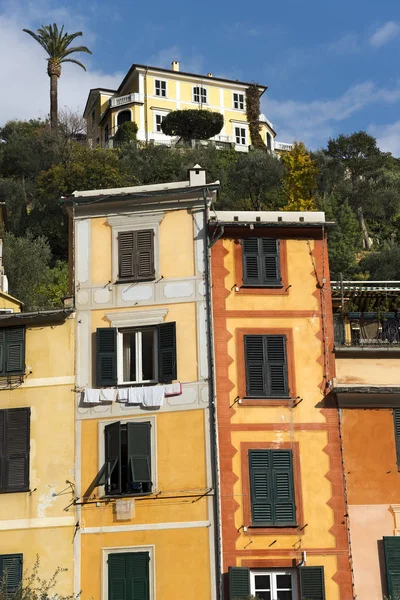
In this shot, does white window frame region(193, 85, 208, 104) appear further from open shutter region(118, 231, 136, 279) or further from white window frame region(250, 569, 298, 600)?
white window frame region(250, 569, 298, 600)

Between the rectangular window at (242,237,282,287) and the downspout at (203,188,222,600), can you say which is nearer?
the downspout at (203,188,222,600)

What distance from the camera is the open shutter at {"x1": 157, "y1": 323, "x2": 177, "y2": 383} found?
2475 cm

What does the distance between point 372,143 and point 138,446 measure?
63056 millimetres

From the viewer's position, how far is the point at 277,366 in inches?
981

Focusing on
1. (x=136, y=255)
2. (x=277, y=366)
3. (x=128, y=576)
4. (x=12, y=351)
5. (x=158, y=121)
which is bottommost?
(x=128, y=576)

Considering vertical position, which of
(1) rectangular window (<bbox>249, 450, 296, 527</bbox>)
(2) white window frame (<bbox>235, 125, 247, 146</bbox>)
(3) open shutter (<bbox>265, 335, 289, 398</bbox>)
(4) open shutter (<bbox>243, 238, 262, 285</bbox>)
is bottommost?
(1) rectangular window (<bbox>249, 450, 296, 527</bbox>)

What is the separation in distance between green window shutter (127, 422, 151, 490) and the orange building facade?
5.84 ft

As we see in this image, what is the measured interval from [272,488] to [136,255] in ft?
23.5

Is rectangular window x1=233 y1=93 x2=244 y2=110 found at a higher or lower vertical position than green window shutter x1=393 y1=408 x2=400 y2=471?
higher

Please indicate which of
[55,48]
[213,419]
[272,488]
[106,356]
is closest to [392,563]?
[272,488]

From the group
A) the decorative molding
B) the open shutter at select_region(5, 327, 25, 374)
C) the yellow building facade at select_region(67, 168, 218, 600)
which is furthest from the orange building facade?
the open shutter at select_region(5, 327, 25, 374)

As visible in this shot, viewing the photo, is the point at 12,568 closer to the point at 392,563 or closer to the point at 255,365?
the point at 255,365

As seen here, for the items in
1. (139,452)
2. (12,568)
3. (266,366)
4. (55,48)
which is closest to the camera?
(12,568)

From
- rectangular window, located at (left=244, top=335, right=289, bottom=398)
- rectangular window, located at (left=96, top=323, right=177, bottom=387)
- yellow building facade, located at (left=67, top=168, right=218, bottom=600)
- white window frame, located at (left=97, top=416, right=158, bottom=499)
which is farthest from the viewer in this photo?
rectangular window, located at (left=96, top=323, right=177, bottom=387)
